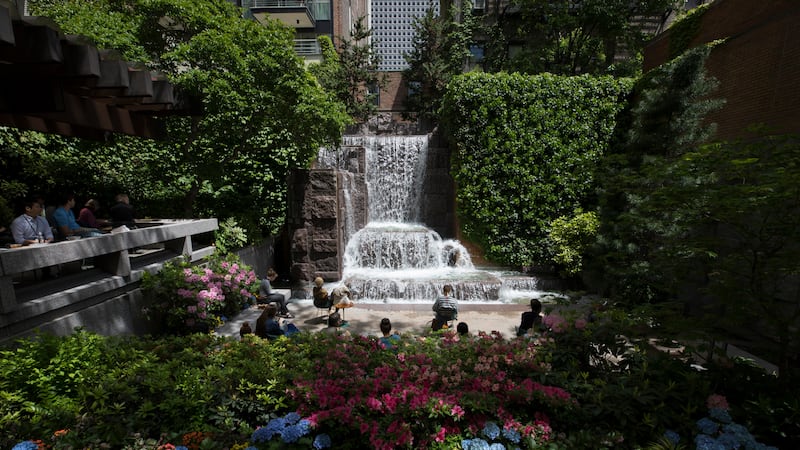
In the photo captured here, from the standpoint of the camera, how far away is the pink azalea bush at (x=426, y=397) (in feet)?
10.1

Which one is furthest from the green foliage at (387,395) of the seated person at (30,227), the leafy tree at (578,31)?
the leafy tree at (578,31)

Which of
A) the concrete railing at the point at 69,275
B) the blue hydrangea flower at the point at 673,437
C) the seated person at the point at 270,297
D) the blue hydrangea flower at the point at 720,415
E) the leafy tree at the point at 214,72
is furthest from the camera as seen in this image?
the leafy tree at the point at 214,72

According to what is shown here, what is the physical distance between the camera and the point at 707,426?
113 inches

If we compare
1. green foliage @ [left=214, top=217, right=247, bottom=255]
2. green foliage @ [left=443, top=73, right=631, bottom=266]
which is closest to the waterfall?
green foliage @ [left=443, top=73, right=631, bottom=266]

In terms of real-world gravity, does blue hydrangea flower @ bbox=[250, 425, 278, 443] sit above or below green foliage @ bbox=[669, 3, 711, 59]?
below

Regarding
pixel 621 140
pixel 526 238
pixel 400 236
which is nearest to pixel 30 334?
pixel 400 236

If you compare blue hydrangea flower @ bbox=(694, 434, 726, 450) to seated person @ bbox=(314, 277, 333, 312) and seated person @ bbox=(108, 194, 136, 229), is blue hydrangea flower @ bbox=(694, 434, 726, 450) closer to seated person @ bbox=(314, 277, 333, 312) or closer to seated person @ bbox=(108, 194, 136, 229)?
seated person @ bbox=(314, 277, 333, 312)

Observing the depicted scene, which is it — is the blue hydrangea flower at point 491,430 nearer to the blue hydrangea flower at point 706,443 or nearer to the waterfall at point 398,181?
the blue hydrangea flower at point 706,443

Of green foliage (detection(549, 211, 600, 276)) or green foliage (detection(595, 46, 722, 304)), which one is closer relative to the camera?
green foliage (detection(595, 46, 722, 304))

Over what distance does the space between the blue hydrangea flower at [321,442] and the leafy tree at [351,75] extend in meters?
22.3

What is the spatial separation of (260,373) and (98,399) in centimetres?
139

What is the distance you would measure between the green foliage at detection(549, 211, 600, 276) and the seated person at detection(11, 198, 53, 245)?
41.9 ft

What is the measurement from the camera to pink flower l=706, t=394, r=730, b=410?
3.06 metres

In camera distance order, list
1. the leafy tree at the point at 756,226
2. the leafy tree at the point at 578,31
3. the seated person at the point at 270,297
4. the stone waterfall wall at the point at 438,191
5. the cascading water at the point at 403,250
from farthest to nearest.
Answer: the leafy tree at the point at 578,31 < the stone waterfall wall at the point at 438,191 < the cascading water at the point at 403,250 < the seated person at the point at 270,297 < the leafy tree at the point at 756,226
